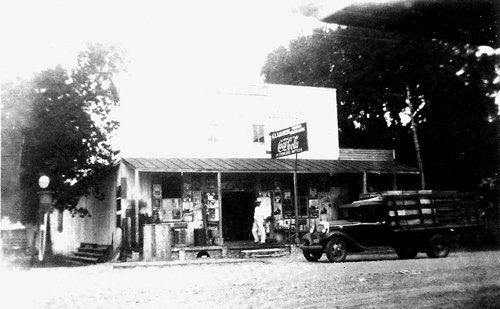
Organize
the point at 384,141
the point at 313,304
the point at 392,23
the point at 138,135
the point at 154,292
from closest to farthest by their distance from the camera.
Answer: the point at 392,23 → the point at 313,304 → the point at 154,292 → the point at 138,135 → the point at 384,141

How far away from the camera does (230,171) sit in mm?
19859

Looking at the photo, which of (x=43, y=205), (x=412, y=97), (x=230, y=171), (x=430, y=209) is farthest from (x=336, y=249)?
(x=412, y=97)

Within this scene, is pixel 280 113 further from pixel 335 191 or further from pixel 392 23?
pixel 392 23

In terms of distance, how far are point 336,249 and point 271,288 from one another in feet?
21.3

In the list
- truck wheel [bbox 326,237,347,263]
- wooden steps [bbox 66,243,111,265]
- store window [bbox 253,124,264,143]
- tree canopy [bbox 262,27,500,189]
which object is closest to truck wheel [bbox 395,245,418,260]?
truck wheel [bbox 326,237,347,263]

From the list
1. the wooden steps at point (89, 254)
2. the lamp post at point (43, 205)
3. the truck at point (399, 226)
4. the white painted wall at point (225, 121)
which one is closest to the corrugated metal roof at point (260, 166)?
the white painted wall at point (225, 121)

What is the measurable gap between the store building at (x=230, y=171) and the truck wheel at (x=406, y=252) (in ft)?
14.1

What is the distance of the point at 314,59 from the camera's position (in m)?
30.5

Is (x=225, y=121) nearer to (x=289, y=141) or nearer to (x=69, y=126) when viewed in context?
(x=289, y=141)

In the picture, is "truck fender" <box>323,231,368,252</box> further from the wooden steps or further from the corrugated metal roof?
the wooden steps

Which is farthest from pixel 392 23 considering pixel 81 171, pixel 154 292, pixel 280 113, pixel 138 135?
pixel 81 171

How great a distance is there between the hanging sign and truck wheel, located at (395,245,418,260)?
5033 millimetres

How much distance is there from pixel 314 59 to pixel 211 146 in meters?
11.3

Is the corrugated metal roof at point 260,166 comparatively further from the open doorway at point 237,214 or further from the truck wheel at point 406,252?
the truck wheel at point 406,252
